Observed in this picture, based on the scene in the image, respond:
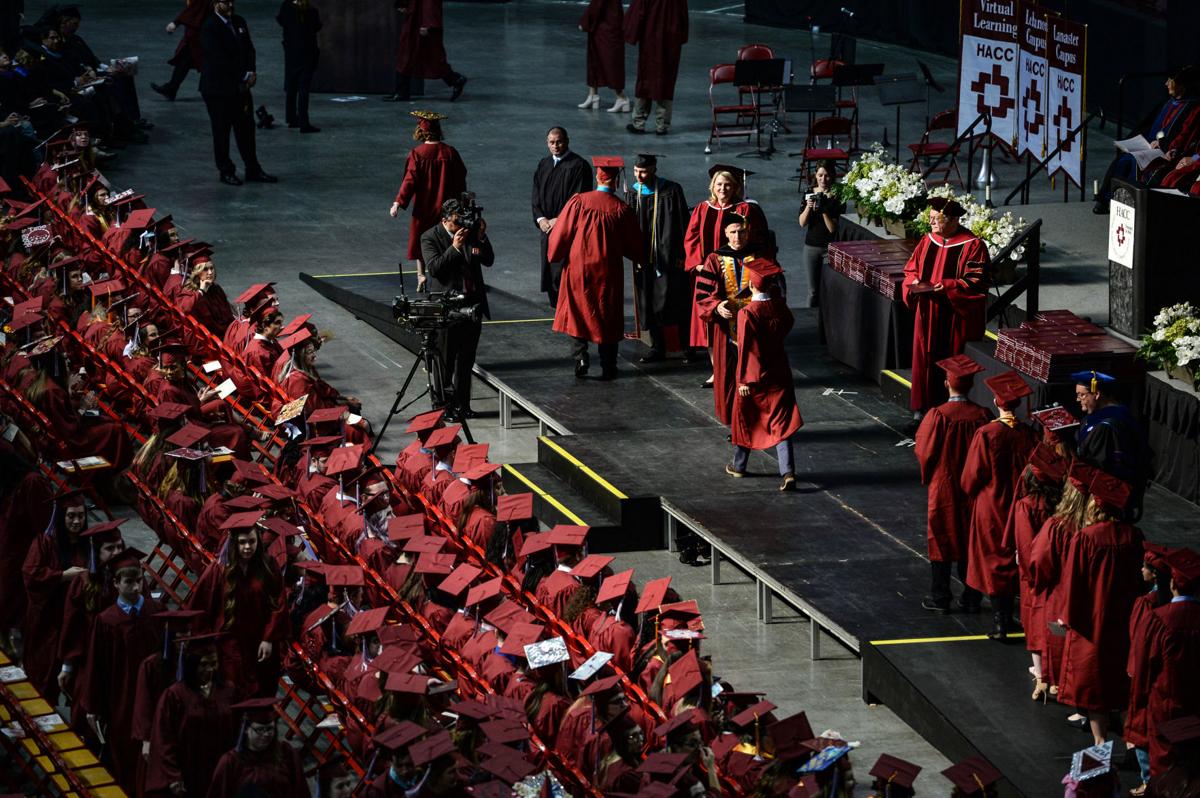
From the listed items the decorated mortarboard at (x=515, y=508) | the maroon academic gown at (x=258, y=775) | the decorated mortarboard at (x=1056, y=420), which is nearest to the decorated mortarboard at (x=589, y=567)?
the decorated mortarboard at (x=515, y=508)

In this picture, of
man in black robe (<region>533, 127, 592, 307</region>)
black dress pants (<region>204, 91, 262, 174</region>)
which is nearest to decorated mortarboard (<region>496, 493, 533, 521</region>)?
man in black robe (<region>533, 127, 592, 307</region>)

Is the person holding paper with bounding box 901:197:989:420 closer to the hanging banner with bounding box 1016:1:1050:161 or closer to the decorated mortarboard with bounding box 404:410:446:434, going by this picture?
the decorated mortarboard with bounding box 404:410:446:434

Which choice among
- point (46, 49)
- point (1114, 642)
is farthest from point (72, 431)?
point (46, 49)

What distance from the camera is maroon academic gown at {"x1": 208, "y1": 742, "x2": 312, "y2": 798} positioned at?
8.48m

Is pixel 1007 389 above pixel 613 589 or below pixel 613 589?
above

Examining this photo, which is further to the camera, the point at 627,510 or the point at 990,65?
the point at 990,65

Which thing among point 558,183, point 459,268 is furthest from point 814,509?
point 558,183

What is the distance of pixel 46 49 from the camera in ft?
73.4

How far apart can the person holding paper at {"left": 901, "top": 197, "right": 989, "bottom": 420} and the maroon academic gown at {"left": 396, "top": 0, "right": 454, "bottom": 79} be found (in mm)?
13305

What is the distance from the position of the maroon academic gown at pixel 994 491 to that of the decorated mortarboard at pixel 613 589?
6.67 ft

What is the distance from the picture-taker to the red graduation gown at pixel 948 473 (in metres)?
11.2

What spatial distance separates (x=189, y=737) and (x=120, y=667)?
1.04m

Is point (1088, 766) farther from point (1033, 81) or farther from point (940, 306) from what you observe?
point (1033, 81)

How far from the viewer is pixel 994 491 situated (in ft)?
35.9
